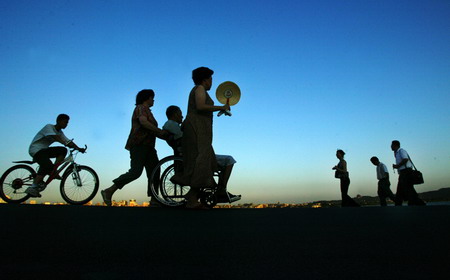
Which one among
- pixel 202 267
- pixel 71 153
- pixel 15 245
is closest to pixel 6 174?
pixel 71 153

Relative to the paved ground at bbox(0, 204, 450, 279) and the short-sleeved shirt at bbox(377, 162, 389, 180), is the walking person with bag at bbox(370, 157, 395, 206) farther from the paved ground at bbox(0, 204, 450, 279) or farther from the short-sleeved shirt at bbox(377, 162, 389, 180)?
the paved ground at bbox(0, 204, 450, 279)

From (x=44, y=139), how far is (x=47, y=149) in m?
0.22

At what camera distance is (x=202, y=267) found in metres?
2.05

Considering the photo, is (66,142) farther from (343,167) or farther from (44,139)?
(343,167)

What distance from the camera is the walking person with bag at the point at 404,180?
9.57m

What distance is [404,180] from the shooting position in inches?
382

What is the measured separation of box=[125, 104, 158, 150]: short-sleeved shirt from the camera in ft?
21.5

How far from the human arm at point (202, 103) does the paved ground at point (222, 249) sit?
1.93 metres

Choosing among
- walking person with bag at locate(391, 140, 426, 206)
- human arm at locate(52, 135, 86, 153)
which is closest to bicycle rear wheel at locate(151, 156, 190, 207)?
human arm at locate(52, 135, 86, 153)

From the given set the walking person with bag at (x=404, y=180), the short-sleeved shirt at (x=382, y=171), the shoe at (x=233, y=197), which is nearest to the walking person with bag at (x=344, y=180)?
the short-sleeved shirt at (x=382, y=171)

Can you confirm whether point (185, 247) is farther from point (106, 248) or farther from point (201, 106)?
point (201, 106)

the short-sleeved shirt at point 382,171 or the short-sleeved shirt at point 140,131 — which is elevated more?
the short-sleeved shirt at point 140,131

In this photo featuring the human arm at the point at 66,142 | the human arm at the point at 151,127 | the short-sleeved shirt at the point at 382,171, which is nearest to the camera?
the human arm at the point at 151,127

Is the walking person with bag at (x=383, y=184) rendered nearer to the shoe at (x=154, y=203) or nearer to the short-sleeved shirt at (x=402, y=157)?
the short-sleeved shirt at (x=402, y=157)
